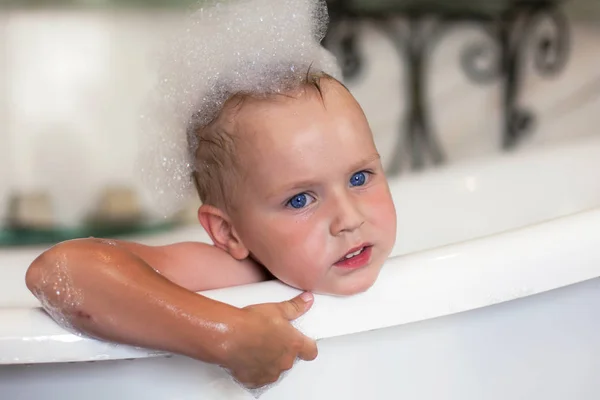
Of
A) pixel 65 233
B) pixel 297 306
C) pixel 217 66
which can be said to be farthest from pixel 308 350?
pixel 65 233

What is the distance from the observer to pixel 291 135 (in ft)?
2.56

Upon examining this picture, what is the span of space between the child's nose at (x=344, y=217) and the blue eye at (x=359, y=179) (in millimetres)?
31

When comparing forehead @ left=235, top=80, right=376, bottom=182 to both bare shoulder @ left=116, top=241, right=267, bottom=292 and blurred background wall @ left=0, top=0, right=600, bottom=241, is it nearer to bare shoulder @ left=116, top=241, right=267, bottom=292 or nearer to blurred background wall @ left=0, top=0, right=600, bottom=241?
bare shoulder @ left=116, top=241, right=267, bottom=292

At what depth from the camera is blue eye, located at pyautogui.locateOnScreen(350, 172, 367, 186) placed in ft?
2.67

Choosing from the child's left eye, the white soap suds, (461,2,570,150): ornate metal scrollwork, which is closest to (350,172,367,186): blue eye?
the child's left eye

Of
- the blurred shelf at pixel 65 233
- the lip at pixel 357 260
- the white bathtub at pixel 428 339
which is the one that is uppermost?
the lip at pixel 357 260

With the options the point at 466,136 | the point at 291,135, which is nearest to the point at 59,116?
the point at 466,136

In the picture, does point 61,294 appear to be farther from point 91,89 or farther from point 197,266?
point 91,89

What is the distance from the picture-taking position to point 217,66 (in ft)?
2.86

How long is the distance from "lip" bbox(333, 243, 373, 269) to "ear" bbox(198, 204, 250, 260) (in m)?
0.12

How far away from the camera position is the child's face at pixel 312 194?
78 cm

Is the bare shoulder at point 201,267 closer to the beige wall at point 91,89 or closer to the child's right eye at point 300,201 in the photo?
the child's right eye at point 300,201

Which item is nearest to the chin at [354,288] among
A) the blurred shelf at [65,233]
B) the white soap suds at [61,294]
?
the white soap suds at [61,294]

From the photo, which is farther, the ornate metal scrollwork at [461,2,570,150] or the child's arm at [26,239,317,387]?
the ornate metal scrollwork at [461,2,570,150]
